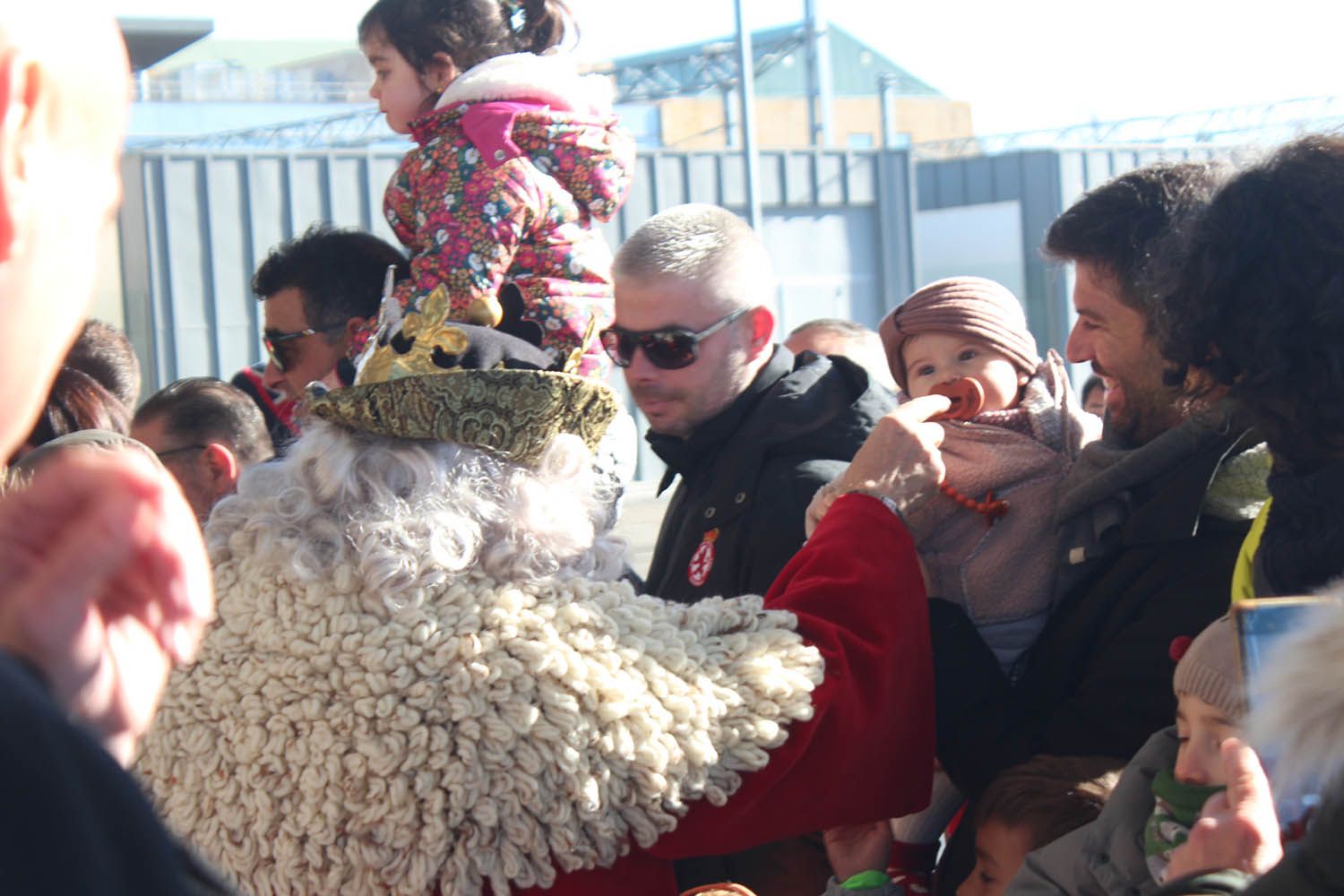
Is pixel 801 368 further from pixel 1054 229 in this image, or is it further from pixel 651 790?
pixel 651 790

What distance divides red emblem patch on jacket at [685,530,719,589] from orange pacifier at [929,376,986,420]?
20.5 inches

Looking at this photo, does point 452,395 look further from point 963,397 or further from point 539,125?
point 539,125

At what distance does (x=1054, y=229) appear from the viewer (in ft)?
8.22

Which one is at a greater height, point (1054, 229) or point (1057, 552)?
point (1054, 229)

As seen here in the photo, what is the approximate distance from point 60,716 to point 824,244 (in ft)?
57.5

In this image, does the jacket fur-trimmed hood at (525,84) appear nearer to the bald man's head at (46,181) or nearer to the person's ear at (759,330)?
the person's ear at (759,330)

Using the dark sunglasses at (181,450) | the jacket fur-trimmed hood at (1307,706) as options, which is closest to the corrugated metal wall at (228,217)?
the dark sunglasses at (181,450)

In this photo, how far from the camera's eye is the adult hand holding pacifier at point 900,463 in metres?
2.39

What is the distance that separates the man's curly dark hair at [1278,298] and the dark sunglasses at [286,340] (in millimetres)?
2243

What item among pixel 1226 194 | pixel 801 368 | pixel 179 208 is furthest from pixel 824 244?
pixel 1226 194

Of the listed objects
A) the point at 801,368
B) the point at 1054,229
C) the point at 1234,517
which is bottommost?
the point at 1234,517

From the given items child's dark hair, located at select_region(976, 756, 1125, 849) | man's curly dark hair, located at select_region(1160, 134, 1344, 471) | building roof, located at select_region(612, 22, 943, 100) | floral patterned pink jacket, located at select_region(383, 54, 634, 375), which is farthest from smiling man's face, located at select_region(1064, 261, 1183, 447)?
building roof, located at select_region(612, 22, 943, 100)

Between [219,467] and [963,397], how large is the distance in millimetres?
2050

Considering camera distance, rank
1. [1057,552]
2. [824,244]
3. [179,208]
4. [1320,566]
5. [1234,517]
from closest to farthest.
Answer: [1320,566] < [1234,517] < [1057,552] < [179,208] < [824,244]
